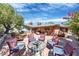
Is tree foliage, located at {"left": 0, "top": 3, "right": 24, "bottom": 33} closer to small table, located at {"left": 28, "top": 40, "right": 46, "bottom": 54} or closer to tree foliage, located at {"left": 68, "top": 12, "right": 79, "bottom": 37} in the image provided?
small table, located at {"left": 28, "top": 40, "right": 46, "bottom": 54}

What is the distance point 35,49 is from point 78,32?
1.19ft

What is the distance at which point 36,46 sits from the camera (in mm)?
1318

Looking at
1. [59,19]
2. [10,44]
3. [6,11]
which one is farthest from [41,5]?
[10,44]

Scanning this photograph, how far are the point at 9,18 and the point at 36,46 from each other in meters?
0.31

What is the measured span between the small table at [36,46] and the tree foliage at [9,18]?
17 centimetres

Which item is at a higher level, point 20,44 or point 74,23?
point 74,23

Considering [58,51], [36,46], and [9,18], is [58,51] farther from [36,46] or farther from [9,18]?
[9,18]

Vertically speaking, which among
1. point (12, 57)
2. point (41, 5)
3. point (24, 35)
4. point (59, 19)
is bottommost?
point (12, 57)

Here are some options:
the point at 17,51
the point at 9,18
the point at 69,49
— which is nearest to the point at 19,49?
the point at 17,51

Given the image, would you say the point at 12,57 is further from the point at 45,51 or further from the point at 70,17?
the point at 70,17

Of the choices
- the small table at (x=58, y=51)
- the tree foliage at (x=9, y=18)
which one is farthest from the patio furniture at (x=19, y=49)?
the small table at (x=58, y=51)

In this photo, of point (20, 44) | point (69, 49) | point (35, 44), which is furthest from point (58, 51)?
point (20, 44)

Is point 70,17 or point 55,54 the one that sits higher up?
point 70,17

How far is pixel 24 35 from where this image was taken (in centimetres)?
130
